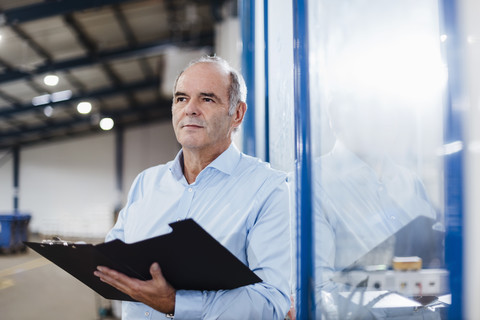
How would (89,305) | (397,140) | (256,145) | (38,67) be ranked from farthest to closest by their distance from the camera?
(38,67) → (89,305) → (256,145) → (397,140)

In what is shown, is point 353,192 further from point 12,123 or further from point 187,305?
point 12,123

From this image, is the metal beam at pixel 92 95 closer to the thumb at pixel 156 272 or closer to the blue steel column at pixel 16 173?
the blue steel column at pixel 16 173

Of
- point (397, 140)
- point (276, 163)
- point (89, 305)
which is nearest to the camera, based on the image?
point (397, 140)

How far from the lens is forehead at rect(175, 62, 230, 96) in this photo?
1.48 m

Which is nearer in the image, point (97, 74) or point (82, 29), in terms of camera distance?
point (82, 29)

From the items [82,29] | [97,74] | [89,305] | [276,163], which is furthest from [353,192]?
[97,74]

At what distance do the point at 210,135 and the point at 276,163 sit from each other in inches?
19.8

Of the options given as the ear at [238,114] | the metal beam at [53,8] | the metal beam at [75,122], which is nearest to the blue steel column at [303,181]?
the ear at [238,114]

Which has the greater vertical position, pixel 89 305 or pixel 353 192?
pixel 353 192

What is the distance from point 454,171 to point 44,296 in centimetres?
603

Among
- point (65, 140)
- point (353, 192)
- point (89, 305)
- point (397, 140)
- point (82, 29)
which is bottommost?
point (89, 305)

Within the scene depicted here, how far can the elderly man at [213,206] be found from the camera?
1.12m

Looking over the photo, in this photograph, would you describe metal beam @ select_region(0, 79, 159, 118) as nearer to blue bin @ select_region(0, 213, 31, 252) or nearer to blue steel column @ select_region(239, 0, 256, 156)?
blue bin @ select_region(0, 213, 31, 252)

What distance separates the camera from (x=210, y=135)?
4.81 ft
